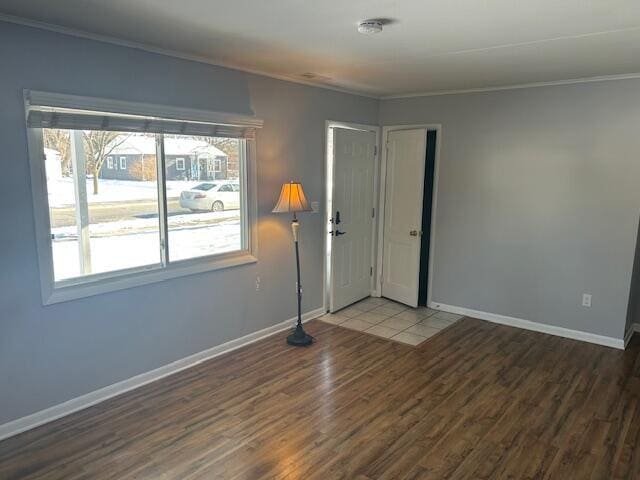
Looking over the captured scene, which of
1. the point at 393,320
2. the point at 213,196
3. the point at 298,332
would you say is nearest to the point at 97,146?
the point at 213,196

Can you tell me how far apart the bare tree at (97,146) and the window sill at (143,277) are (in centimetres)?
60

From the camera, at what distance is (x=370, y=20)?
2.37m

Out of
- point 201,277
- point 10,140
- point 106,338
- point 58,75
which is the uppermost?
point 58,75

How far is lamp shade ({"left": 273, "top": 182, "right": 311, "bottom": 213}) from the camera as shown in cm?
385

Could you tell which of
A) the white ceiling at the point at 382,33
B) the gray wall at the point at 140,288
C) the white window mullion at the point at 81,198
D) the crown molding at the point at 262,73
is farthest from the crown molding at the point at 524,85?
the white window mullion at the point at 81,198

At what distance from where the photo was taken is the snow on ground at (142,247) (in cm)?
284

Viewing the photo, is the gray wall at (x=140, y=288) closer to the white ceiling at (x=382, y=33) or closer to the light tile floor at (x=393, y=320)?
the white ceiling at (x=382, y=33)

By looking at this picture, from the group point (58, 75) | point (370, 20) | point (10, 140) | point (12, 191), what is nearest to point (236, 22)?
point (370, 20)

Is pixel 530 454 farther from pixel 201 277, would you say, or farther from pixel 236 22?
pixel 236 22

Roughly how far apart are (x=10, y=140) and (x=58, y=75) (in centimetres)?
47

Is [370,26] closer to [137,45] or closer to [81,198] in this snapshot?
[137,45]

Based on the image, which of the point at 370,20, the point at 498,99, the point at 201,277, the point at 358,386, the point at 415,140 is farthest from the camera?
the point at 415,140

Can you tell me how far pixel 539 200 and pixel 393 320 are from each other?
1.86 meters

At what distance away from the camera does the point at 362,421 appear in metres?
2.87
